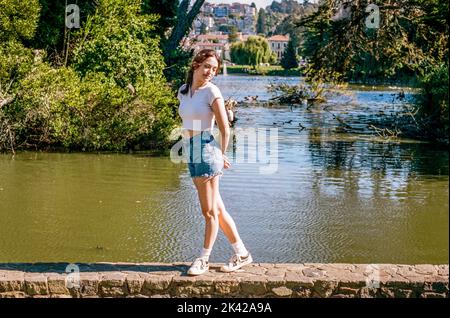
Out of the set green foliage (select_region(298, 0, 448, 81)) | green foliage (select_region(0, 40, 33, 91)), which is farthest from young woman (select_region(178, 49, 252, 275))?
green foliage (select_region(0, 40, 33, 91))

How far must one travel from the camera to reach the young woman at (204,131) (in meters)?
4.97

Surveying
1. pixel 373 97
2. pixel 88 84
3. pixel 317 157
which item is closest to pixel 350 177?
pixel 317 157

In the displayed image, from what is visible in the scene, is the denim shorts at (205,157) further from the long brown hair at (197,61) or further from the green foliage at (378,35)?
the green foliage at (378,35)

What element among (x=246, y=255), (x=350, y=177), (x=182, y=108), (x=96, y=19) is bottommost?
(x=350, y=177)

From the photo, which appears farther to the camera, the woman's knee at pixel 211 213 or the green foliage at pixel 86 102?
the green foliage at pixel 86 102

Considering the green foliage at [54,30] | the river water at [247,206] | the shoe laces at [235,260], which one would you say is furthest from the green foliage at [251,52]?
the shoe laces at [235,260]

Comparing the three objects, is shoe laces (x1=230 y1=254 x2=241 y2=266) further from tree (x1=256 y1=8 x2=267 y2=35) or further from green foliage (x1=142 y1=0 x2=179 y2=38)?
tree (x1=256 y1=8 x2=267 y2=35)

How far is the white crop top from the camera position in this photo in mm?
4957

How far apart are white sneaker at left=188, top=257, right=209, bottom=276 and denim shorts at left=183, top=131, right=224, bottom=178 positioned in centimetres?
65

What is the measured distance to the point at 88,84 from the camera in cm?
1681

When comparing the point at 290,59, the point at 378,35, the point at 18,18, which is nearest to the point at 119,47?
the point at 18,18

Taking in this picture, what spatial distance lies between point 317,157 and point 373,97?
24.4 m
